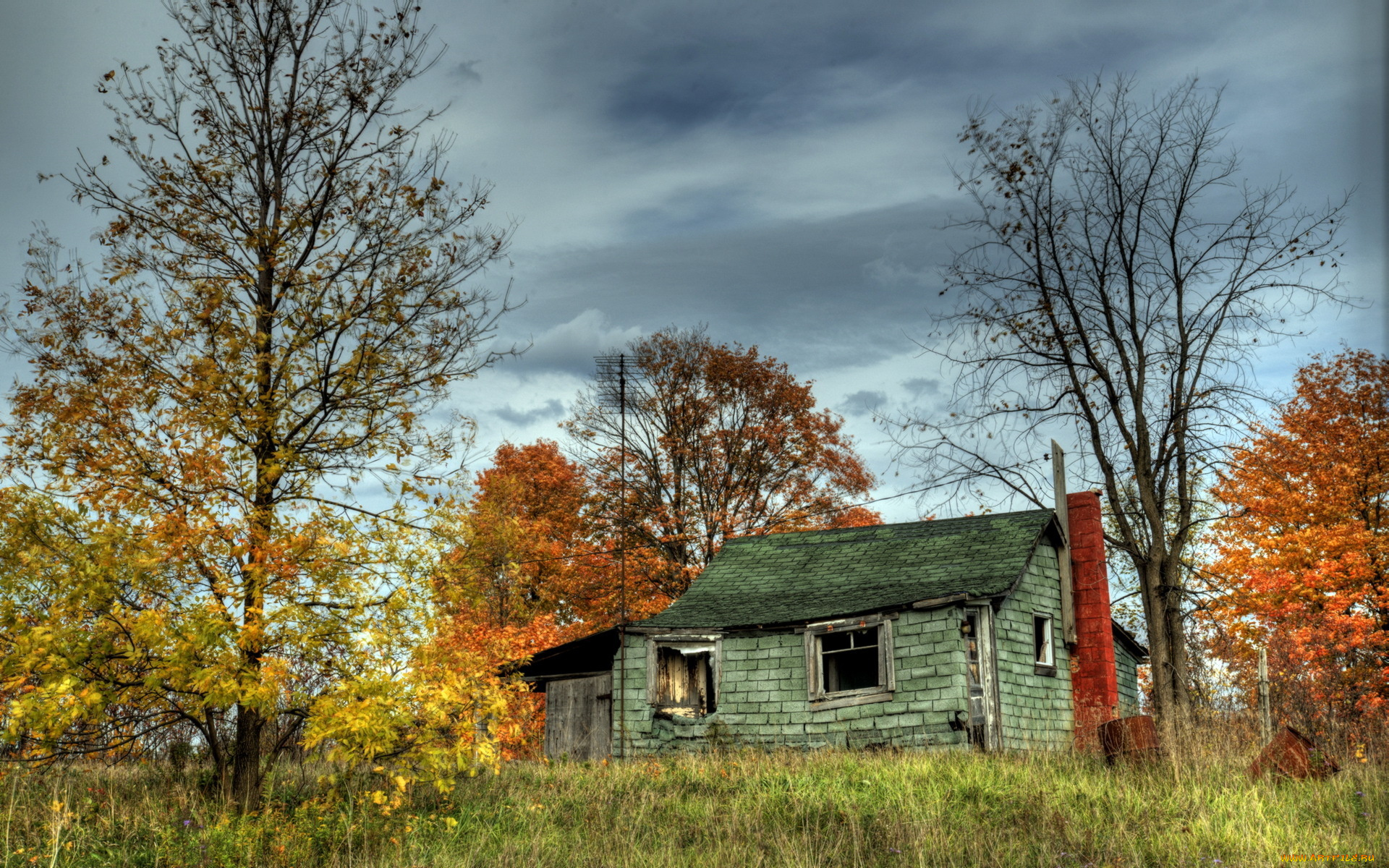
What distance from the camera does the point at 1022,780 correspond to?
9.96 metres

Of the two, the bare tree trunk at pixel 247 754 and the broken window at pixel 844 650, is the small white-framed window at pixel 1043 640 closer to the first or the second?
the broken window at pixel 844 650

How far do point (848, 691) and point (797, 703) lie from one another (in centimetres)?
112

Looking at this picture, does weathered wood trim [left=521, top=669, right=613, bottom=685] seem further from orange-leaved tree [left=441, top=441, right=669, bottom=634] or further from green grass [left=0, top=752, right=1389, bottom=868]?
green grass [left=0, top=752, right=1389, bottom=868]

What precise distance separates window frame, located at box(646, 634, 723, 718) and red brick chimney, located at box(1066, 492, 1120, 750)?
277 inches

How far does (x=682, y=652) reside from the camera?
1917 cm

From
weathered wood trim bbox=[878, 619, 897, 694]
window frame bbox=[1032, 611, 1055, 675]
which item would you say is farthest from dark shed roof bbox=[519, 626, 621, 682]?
window frame bbox=[1032, 611, 1055, 675]

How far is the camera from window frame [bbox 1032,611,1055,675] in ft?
61.1

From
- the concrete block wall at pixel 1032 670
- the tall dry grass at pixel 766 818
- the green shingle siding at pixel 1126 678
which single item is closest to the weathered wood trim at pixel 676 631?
the concrete block wall at pixel 1032 670

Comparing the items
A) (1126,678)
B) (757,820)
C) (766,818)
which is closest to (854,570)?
(1126,678)

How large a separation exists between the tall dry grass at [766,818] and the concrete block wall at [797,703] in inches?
212

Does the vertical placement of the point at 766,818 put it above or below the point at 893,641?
below

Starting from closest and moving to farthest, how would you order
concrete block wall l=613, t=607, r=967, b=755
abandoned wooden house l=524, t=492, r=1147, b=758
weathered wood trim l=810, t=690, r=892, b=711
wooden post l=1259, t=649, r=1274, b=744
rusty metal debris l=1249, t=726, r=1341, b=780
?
rusty metal debris l=1249, t=726, r=1341, b=780 < wooden post l=1259, t=649, r=1274, b=744 < concrete block wall l=613, t=607, r=967, b=755 < abandoned wooden house l=524, t=492, r=1147, b=758 < weathered wood trim l=810, t=690, r=892, b=711

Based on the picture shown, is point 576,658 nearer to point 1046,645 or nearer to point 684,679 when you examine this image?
point 684,679

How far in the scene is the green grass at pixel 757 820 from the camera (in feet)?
23.9
